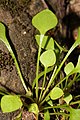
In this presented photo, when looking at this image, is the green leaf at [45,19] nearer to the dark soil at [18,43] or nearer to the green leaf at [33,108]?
the dark soil at [18,43]

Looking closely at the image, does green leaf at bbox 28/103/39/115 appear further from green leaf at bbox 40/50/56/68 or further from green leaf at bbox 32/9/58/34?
green leaf at bbox 32/9/58/34

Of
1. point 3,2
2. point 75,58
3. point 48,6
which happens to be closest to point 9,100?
point 3,2

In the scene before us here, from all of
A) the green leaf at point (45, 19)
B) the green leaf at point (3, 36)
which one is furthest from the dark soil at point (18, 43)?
the green leaf at point (45, 19)

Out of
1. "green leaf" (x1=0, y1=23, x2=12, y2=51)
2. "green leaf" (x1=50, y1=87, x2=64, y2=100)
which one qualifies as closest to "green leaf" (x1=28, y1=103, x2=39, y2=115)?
"green leaf" (x1=50, y1=87, x2=64, y2=100)

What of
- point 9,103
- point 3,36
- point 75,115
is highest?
point 3,36

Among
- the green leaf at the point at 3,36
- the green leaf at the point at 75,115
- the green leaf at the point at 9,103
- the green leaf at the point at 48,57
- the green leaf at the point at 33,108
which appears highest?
the green leaf at the point at 3,36

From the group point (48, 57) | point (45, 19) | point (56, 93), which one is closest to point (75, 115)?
point (56, 93)

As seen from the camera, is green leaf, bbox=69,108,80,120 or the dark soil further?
the dark soil

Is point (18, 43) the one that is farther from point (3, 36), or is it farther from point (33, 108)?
point (33, 108)
